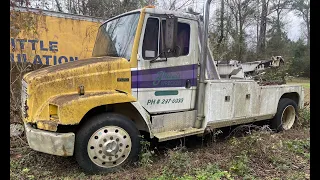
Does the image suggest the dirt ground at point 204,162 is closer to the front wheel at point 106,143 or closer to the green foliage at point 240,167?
the green foliage at point 240,167

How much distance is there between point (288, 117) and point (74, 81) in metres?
5.61

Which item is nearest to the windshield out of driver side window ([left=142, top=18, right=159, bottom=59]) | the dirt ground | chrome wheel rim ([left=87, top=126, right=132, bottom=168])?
driver side window ([left=142, top=18, right=159, bottom=59])

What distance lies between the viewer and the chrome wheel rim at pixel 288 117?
6762 millimetres

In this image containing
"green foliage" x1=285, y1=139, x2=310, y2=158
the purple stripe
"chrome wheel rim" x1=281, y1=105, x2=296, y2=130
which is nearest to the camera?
the purple stripe

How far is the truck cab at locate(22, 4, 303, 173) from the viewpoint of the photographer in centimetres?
373

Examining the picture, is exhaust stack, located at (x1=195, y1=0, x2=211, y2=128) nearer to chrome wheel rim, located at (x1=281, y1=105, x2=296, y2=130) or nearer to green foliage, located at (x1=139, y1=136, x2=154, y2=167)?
green foliage, located at (x1=139, y1=136, x2=154, y2=167)

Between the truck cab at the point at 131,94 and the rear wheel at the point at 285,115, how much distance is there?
113 centimetres

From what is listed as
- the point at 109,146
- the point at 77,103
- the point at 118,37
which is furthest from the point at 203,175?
the point at 118,37

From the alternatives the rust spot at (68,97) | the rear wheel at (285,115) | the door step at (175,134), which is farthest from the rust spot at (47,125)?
the rear wheel at (285,115)

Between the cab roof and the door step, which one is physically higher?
the cab roof

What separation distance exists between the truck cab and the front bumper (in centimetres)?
1

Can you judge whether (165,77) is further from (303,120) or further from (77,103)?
(303,120)

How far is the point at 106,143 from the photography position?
12.7 ft
